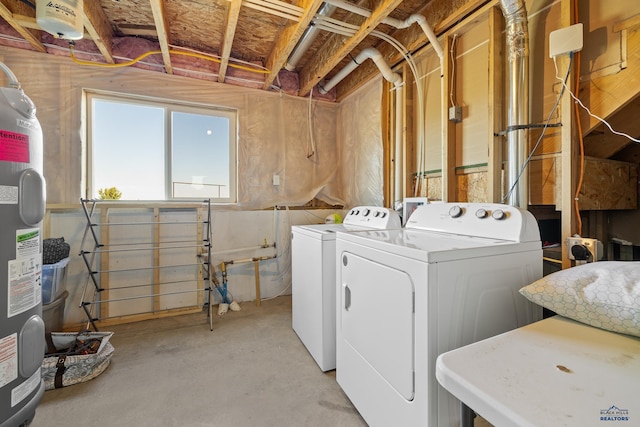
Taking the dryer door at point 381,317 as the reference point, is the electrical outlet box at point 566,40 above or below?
above

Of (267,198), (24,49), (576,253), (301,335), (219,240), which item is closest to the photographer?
(576,253)

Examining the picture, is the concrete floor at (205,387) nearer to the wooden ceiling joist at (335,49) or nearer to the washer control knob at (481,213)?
the washer control knob at (481,213)

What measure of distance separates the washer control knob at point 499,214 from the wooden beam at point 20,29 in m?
3.06

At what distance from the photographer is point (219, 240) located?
2748 millimetres

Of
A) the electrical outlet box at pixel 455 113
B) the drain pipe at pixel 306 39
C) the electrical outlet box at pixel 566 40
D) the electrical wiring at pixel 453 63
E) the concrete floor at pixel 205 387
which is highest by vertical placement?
the drain pipe at pixel 306 39

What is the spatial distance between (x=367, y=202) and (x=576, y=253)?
1.75m

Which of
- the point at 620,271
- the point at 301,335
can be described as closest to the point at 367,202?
the point at 301,335

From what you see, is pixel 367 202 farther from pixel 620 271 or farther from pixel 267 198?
pixel 620 271

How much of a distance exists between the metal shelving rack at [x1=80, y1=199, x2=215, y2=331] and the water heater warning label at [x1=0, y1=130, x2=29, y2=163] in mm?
1264

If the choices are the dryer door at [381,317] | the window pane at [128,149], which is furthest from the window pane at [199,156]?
the dryer door at [381,317]

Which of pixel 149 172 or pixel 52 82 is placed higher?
pixel 52 82

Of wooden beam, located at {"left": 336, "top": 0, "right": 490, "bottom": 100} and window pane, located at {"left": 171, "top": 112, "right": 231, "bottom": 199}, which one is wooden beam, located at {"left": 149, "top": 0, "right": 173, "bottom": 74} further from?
wooden beam, located at {"left": 336, "top": 0, "right": 490, "bottom": 100}

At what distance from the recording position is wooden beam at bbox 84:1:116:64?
1880 mm

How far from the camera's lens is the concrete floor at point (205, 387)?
133 centimetres
